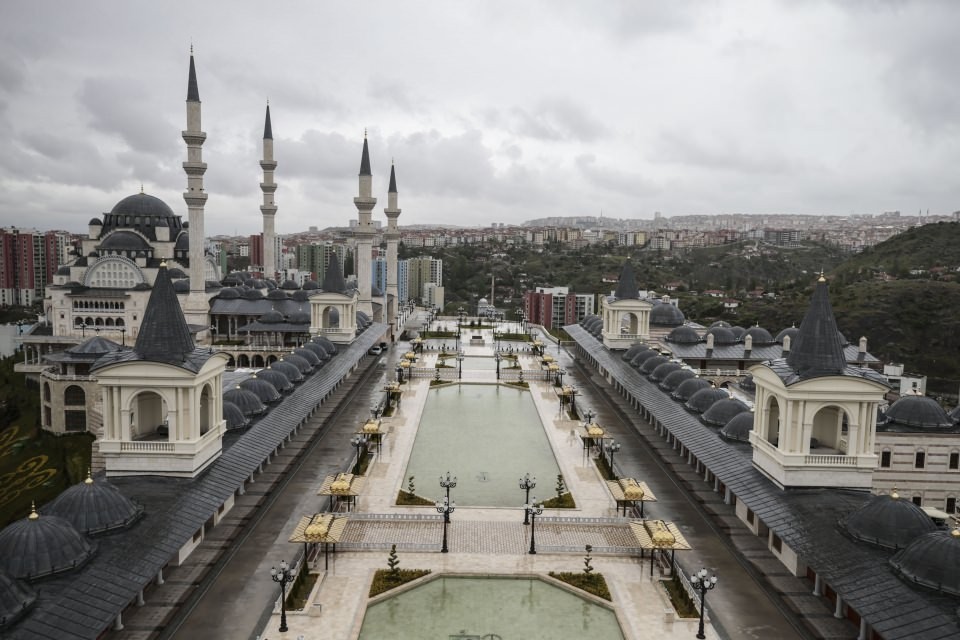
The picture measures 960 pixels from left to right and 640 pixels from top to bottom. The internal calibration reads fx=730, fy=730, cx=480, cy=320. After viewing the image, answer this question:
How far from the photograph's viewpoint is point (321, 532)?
19844 mm

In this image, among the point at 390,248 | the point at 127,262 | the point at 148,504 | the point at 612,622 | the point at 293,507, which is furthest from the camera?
the point at 390,248

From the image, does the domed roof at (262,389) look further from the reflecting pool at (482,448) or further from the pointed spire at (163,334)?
the pointed spire at (163,334)

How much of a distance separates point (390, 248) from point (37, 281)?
54.3 m

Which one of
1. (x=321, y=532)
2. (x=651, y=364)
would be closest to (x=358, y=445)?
(x=321, y=532)

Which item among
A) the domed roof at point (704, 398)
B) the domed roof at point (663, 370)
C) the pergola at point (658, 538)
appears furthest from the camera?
the domed roof at point (663, 370)

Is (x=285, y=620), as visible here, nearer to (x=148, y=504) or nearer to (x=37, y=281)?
(x=148, y=504)

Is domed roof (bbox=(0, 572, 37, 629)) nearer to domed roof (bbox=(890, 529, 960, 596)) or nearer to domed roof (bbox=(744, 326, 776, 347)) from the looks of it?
domed roof (bbox=(890, 529, 960, 596))

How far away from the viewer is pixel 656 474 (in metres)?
29.0

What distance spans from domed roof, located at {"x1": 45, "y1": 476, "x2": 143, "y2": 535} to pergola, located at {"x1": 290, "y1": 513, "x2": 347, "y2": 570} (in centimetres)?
425

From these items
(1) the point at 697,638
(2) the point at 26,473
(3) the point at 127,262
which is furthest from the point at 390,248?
(1) the point at 697,638

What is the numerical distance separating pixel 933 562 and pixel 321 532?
47.7 feet

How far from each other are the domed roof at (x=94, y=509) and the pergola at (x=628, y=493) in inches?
572

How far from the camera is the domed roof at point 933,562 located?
1493 cm

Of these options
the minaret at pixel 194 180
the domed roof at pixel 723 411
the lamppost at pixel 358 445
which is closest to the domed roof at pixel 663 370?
the domed roof at pixel 723 411
